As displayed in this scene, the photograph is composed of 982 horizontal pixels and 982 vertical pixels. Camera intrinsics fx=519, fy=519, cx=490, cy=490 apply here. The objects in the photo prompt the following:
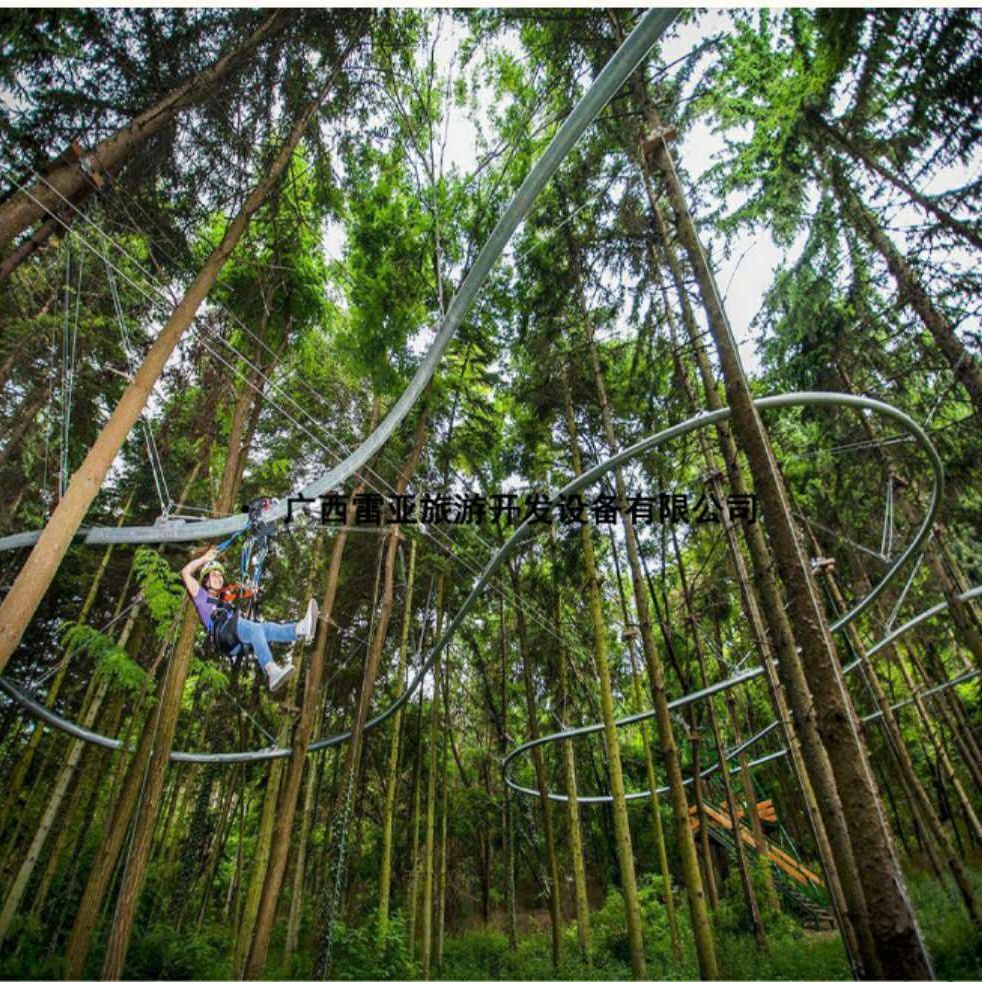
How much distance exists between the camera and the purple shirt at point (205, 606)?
13.6 ft

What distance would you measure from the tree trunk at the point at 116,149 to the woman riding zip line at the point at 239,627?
3110mm

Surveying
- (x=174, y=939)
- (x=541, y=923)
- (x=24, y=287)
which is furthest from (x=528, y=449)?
(x=541, y=923)

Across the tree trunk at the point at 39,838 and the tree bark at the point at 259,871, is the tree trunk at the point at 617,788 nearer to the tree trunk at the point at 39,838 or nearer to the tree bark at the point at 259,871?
the tree bark at the point at 259,871

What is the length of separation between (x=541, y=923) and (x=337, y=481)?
1954 cm

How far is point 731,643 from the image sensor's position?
1559 centimetres

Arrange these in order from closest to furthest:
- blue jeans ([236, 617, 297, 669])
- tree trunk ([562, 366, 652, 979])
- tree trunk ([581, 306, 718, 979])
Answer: blue jeans ([236, 617, 297, 669])
tree trunk ([581, 306, 718, 979])
tree trunk ([562, 366, 652, 979])

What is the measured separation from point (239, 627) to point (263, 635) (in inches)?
7.9

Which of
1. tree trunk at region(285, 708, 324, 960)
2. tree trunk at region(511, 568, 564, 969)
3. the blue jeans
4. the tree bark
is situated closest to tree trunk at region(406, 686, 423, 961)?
tree trunk at region(285, 708, 324, 960)

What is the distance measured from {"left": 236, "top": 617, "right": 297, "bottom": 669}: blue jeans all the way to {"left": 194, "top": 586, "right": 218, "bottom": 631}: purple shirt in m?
0.23

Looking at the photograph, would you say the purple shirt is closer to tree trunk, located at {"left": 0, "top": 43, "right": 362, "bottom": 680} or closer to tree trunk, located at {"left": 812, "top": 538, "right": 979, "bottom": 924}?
tree trunk, located at {"left": 0, "top": 43, "right": 362, "bottom": 680}

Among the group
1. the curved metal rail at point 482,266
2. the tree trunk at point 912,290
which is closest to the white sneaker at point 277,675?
the curved metal rail at point 482,266

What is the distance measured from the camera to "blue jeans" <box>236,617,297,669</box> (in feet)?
13.6

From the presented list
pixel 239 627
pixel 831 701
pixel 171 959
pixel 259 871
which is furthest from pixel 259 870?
pixel 831 701

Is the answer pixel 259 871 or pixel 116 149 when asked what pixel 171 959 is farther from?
pixel 116 149
